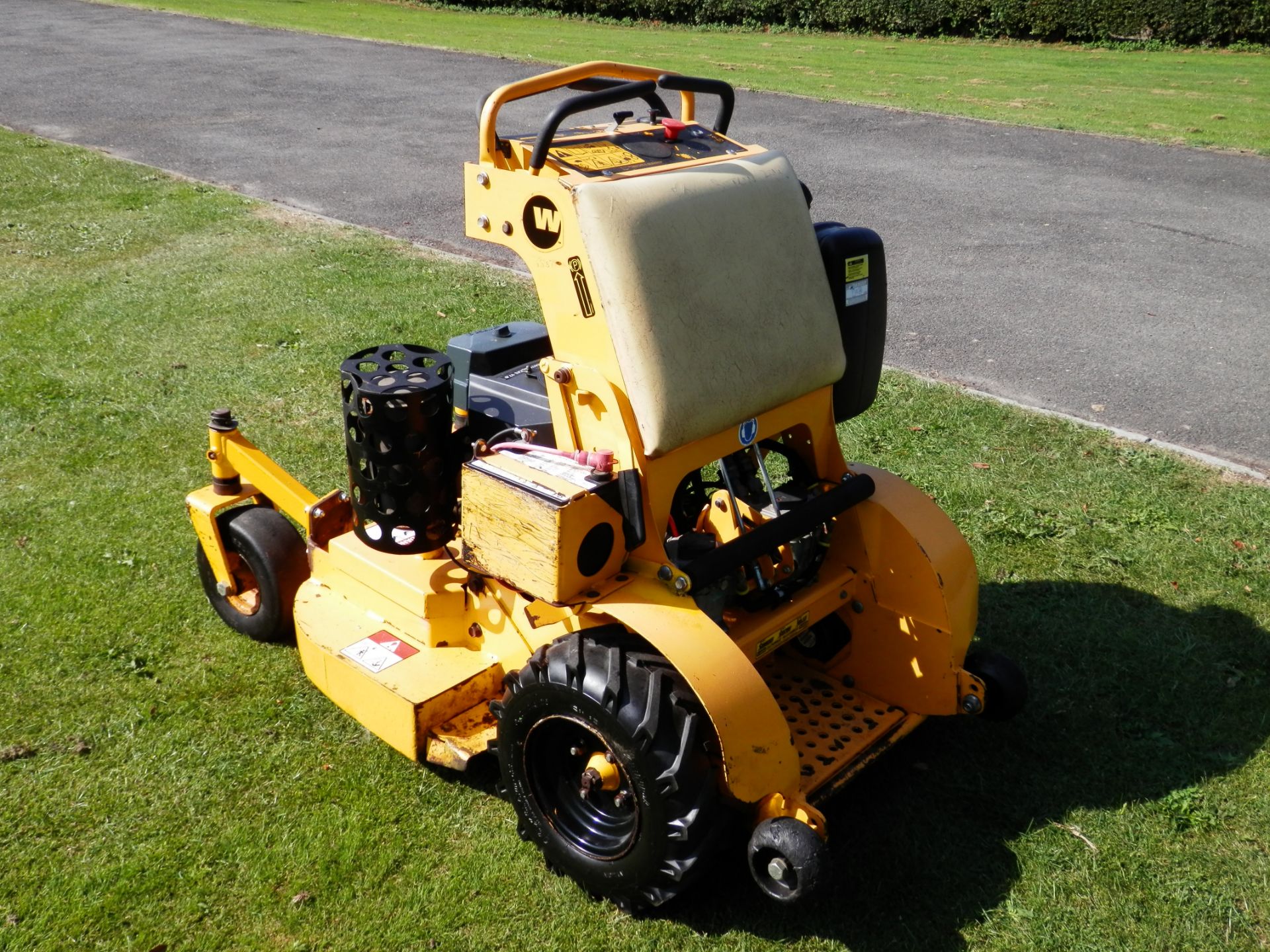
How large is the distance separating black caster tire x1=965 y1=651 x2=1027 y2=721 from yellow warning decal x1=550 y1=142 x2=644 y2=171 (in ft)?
6.58

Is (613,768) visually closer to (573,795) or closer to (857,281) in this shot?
(573,795)

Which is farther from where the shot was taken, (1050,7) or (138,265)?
(1050,7)

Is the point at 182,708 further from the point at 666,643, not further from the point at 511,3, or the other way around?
the point at 511,3

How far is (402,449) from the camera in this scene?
3781 millimetres

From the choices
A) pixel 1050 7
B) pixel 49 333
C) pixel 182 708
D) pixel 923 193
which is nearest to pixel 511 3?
pixel 1050 7

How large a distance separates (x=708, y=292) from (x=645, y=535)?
723mm

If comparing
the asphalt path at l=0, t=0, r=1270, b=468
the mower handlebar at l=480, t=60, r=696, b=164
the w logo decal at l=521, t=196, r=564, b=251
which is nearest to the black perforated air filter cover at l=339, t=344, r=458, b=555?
the w logo decal at l=521, t=196, r=564, b=251

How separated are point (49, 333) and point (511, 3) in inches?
825

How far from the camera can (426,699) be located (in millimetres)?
3807

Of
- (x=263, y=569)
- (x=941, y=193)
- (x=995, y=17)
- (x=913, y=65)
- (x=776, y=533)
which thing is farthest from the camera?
(x=995, y=17)

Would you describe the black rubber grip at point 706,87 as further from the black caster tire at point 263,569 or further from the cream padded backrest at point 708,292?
the black caster tire at point 263,569

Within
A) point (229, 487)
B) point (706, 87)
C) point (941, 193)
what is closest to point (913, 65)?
point (941, 193)

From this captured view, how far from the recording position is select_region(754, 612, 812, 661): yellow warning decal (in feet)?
12.3

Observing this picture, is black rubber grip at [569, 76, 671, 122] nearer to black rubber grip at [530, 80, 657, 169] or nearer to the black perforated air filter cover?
black rubber grip at [530, 80, 657, 169]
